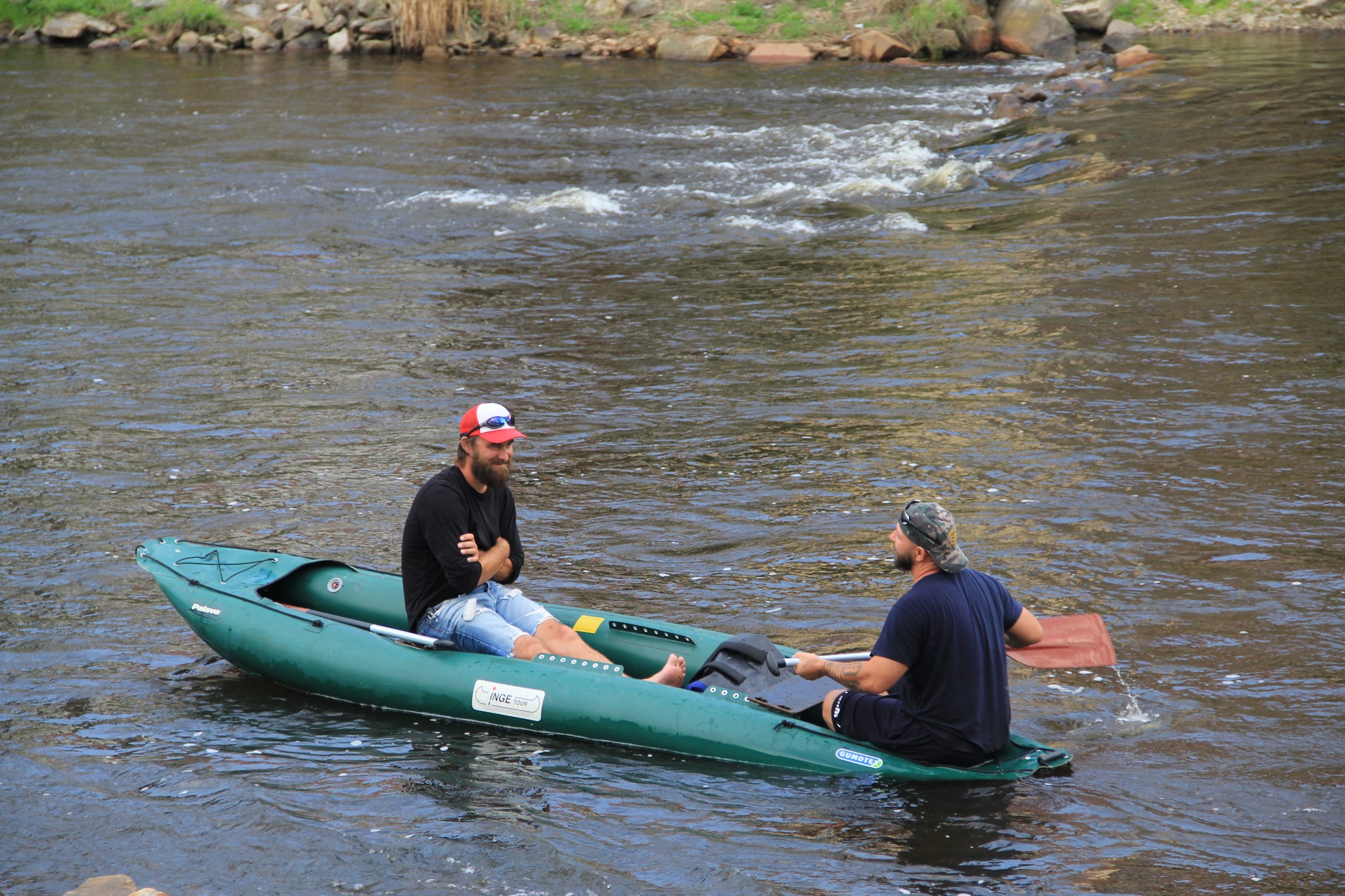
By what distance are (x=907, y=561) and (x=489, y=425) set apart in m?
2.05

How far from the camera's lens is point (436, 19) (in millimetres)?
29422

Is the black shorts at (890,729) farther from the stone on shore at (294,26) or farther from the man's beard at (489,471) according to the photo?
the stone on shore at (294,26)

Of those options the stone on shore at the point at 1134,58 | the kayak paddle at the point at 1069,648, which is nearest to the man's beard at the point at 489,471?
the kayak paddle at the point at 1069,648

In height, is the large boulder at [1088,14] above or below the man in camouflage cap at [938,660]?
above

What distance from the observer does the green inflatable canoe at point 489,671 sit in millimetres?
5363

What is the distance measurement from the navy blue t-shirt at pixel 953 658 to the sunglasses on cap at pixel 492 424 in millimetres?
1981

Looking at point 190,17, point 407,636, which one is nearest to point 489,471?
point 407,636

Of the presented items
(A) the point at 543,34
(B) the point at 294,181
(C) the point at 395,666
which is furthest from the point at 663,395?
(A) the point at 543,34

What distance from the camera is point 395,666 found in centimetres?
598

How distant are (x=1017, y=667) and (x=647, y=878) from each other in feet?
8.51

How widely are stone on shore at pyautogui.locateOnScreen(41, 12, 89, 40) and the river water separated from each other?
41.3ft

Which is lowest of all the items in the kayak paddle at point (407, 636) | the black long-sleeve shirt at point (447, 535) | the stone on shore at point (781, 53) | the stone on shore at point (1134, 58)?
the kayak paddle at point (407, 636)

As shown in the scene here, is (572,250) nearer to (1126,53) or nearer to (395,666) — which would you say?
(395,666)

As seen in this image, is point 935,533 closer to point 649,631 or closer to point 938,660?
point 938,660
